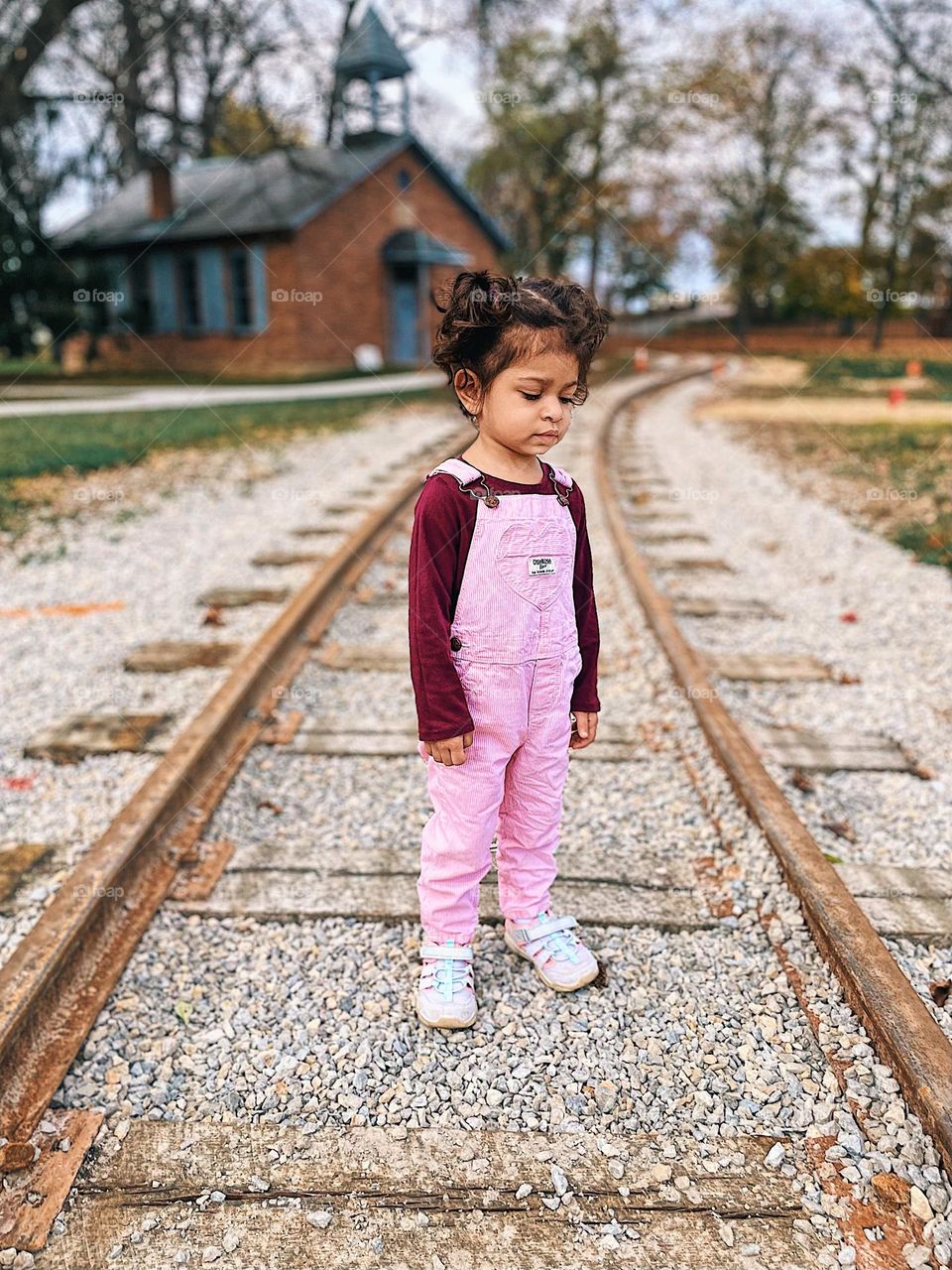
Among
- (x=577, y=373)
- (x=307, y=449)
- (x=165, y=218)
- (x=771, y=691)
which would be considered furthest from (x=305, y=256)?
(x=577, y=373)

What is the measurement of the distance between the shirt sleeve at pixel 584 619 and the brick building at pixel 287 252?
20.1 m

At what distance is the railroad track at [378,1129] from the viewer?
1788 millimetres

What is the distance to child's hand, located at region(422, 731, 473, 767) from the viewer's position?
219 cm

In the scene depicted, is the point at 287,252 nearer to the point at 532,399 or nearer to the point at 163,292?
the point at 163,292

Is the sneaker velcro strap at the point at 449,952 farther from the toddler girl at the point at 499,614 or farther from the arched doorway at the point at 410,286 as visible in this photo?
the arched doorway at the point at 410,286

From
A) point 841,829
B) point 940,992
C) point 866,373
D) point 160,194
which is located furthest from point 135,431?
point 866,373

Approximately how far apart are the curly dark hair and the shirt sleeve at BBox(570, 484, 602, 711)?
0.38 meters

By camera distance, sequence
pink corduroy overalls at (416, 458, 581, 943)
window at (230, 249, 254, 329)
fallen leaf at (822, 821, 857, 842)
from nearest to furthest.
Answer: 1. pink corduroy overalls at (416, 458, 581, 943)
2. fallen leaf at (822, 821, 857, 842)
3. window at (230, 249, 254, 329)

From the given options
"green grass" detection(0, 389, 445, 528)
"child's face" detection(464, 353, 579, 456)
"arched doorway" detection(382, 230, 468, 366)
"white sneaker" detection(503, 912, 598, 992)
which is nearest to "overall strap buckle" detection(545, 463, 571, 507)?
"child's face" detection(464, 353, 579, 456)

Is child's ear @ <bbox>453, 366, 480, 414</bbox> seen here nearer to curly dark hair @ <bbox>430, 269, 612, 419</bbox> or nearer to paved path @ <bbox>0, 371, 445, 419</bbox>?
curly dark hair @ <bbox>430, 269, 612, 419</bbox>

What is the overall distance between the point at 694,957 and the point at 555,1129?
0.71 m

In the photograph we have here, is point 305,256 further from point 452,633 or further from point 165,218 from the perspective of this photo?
point 452,633

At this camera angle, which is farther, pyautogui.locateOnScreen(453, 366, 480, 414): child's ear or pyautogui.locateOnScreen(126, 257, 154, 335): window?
pyautogui.locateOnScreen(126, 257, 154, 335): window

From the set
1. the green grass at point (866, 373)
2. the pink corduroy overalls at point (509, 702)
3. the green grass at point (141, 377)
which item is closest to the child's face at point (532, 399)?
the pink corduroy overalls at point (509, 702)
